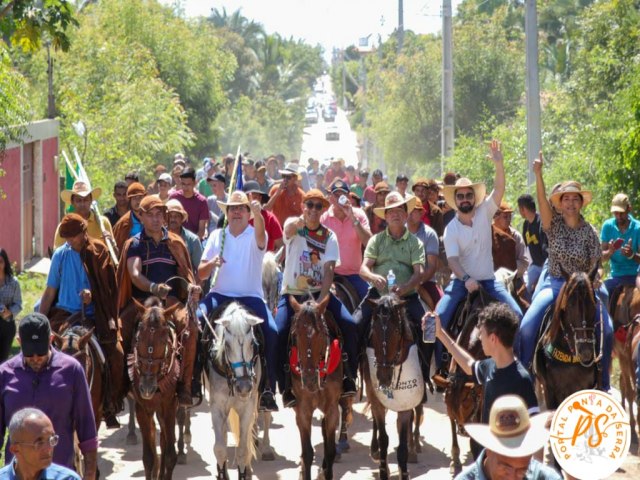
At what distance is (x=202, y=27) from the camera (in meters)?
60.3

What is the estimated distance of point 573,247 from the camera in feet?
38.5

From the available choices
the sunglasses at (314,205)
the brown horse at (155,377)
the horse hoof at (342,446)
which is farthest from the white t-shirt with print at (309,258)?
the horse hoof at (342,446)

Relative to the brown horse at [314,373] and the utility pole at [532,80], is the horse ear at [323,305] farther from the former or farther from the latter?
the utility pole at [532,80]

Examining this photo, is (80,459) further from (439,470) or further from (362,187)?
(362,187)

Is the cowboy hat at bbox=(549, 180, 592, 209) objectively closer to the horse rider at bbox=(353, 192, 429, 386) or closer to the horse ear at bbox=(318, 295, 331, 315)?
the horse rider at bbox=(353, 192, 429, 386)

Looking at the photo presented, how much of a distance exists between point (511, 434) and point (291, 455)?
8093mm

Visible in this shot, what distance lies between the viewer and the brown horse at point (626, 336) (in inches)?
536

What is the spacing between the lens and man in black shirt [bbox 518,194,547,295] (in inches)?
596

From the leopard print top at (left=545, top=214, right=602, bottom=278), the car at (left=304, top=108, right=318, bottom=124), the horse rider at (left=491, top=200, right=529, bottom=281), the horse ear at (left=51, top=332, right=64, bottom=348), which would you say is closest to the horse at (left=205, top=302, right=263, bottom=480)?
the horse ear at (left=51, top=332, right=64, bottom=348)

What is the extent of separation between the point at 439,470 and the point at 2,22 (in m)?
8.25

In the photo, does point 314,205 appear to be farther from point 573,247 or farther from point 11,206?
point 11,206

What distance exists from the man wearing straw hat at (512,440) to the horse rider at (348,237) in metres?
8.18

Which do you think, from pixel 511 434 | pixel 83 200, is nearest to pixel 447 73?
pixel 83 200

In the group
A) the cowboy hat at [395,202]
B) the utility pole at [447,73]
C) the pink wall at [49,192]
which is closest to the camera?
the cowboy hat at [395,202]
